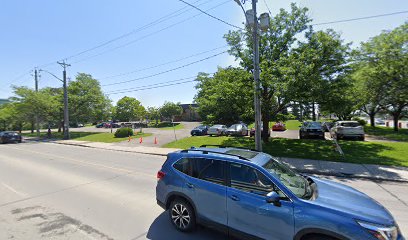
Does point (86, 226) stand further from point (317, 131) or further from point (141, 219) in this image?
point (317, 131)

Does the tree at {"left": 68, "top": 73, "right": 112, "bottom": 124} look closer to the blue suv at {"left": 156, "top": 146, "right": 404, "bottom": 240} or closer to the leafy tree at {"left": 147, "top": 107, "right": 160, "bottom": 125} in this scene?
the leafy tree at {"left": 147, "top": 107, "right": 160, "bottom": 125}

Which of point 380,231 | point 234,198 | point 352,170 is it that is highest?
point 234,198

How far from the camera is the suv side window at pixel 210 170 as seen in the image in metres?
3.99

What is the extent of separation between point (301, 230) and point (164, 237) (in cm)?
251

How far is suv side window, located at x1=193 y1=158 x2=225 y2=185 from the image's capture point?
3990mm

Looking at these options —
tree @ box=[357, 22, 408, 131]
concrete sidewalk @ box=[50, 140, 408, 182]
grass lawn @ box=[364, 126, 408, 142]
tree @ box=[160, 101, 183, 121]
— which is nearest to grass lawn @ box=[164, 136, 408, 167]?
concrete sidewalk @ box=[50, 140, 408, 182]

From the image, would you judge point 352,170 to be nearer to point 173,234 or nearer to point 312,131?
point 173,234

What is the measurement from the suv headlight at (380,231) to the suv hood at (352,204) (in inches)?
2.6

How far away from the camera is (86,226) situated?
4.68m

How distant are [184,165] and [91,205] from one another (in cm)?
321

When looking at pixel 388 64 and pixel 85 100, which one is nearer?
pixel 388 64

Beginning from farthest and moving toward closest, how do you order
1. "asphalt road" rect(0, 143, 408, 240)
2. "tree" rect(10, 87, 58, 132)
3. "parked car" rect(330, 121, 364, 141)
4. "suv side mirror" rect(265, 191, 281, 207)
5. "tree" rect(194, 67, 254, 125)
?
1. "tree" rect(10, 87, 58, 132)
2. "parked car" rect(330, 121, 364, 141)
3. "tree" rect(194, 67, 254, 125)
4. "asphalt road" rect(0, 143, 408, 240)
5. "suv side mirror" rect(265, 191, 281, 207)

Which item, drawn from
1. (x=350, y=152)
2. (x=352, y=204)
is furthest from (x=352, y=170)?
(x=352, y=204)

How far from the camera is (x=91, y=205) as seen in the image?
19.2 ft
